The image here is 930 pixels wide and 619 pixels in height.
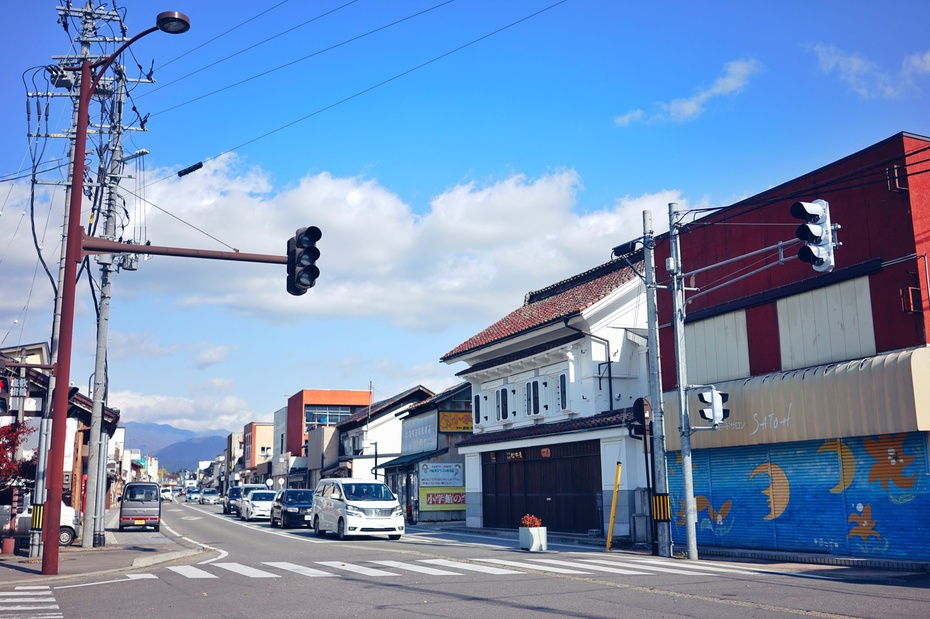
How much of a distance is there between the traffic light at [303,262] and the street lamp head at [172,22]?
435cm

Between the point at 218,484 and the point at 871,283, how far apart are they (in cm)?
13661

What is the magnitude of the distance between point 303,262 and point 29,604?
6.36 meters

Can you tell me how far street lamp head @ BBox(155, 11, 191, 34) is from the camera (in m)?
14.9

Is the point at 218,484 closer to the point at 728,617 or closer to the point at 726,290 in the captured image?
the point at 726,290

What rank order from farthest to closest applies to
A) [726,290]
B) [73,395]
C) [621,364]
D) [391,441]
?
1. [391,441]
2. [73,395]
3. [621,364]
4. [726,290]

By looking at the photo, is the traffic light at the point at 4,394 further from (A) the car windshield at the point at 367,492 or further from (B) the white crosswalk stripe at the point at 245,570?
(A) the car windshield at the point at 367,492

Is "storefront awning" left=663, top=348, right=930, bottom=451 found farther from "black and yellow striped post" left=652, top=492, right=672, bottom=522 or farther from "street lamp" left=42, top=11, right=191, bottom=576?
"street lamp" left=42, top=11, right=191, bottom=576

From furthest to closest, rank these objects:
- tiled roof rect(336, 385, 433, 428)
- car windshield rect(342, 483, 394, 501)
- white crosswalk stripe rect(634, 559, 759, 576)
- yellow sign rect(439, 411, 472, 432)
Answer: tiled roof rect(336, 385, 433, 428) → yellow sign rect(439, 411, 472, 432) → car windshield rect(342, 483, 394, 501) → white crosswalk stripe rect(634, 559, 759, 576)

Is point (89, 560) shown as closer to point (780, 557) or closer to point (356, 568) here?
point (356, 568)

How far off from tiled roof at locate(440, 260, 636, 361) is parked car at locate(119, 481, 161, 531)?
13745 mm

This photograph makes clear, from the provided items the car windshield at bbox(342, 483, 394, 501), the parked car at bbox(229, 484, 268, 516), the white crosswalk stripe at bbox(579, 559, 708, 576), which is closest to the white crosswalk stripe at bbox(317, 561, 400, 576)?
the white crosswalk stripe at bbox(579, 559, 708, 576)

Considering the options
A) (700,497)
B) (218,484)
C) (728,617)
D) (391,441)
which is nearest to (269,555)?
(700,497)

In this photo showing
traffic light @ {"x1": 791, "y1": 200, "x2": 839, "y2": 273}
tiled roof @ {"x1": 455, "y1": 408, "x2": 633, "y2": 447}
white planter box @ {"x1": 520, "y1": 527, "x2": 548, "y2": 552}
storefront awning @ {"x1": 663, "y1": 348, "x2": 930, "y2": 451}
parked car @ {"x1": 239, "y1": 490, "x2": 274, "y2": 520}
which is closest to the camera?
traffic light @ {"x1": 791, "y1": 200, "x2": 839, "y2": 273}

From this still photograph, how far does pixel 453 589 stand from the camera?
42.9ft
